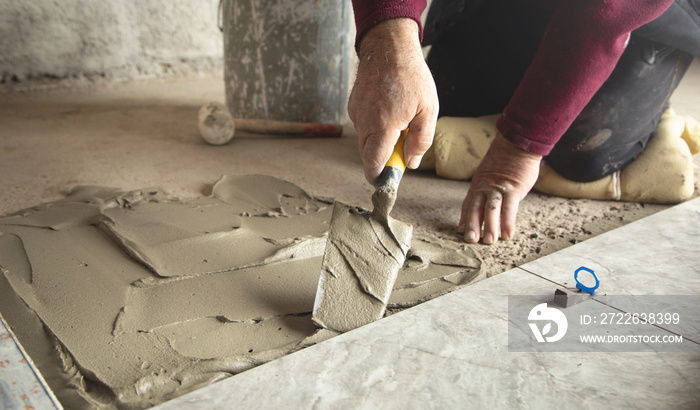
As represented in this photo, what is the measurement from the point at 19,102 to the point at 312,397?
3.03 meters

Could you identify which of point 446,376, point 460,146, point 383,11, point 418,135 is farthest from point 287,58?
point 446,376

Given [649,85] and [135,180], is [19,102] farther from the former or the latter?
[649,85]

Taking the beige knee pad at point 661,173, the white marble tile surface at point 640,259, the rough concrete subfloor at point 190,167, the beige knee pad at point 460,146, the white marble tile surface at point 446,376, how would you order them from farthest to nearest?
the beige knee pad at point 460,146
the beige knee pad at point 661,173
the rough concrete subfloor at point 190,167
the white marble tile surface at point 640,259
the white marble tile surface at point 446,376

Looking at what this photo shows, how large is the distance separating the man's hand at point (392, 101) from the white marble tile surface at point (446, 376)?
1.28 feet

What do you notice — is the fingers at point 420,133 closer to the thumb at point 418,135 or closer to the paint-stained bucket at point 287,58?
the thumb at point 418,135

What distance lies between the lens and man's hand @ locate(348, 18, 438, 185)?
1.21m

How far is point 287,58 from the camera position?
8.69ft

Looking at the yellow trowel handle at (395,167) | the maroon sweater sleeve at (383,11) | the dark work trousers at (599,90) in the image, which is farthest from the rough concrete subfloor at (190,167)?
the maroon sweater sleeve at (383,11)

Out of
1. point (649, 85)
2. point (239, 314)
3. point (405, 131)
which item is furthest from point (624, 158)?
point (239, 314)

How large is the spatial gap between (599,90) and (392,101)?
107 centimetres

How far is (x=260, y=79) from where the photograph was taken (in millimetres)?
2691

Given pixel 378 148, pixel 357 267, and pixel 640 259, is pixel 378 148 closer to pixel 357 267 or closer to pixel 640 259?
pixel 357 267

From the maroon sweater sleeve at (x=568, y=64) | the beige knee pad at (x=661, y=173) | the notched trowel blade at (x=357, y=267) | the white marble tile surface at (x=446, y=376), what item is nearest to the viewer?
the white marble tile surface at (x=446, y=376)

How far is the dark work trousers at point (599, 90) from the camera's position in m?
1.83
